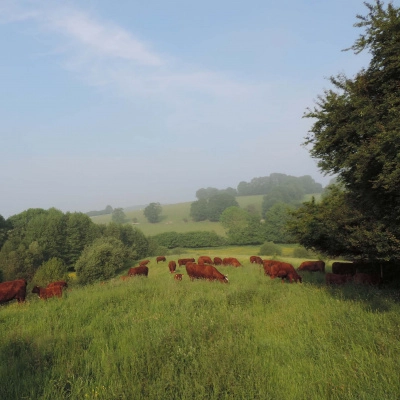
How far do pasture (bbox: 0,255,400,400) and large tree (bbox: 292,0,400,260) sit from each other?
2185 millimetres

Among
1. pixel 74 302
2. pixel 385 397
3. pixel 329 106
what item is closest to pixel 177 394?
pixel 385 397

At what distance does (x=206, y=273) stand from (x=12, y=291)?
8.94 metres

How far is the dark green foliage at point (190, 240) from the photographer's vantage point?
3504 inches

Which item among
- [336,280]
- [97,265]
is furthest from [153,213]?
[336,280]

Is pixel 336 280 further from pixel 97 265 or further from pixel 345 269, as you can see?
pixel 97 265

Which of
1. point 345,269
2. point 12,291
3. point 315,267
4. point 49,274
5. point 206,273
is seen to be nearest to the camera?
point 12,291

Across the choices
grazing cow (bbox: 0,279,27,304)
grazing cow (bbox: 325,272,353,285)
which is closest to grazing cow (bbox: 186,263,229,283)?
grazing cow (bbox: 325,272,353,285)

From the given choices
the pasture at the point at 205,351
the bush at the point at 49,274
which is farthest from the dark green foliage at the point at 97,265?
the pasture at the point at 205,351

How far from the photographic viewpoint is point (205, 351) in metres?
4.43

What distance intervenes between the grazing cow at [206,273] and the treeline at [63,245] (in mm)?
30199

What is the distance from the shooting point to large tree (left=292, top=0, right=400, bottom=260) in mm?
6578

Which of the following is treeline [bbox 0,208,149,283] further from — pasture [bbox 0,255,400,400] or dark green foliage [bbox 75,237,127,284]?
pasture [bbox 0,255,400,400]

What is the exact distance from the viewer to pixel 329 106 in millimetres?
→ 9078

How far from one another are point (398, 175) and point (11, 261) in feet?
186
